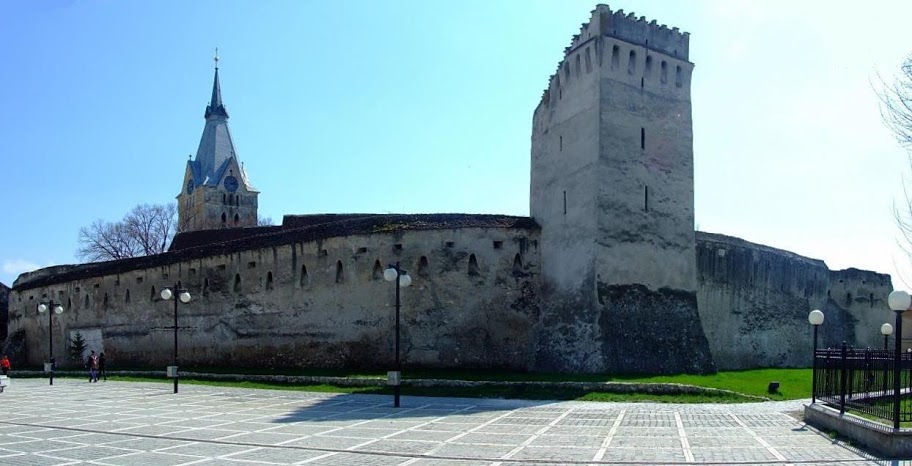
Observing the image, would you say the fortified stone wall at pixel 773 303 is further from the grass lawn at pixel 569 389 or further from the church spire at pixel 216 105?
the church spire at pixel 216 105

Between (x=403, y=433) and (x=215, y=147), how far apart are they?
79711 millimetres

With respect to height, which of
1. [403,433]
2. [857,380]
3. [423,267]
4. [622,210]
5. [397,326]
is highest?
[622,210]

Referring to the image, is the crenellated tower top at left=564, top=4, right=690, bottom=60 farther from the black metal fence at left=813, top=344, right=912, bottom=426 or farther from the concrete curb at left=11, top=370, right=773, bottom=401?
the black metal fence at left=813, top=344, right=912, bottom=426

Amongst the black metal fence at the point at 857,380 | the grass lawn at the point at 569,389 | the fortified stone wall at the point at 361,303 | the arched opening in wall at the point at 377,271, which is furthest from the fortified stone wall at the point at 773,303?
the black metal fence at the point at 857,380

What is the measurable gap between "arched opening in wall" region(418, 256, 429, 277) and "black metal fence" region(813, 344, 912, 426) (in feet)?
50.0

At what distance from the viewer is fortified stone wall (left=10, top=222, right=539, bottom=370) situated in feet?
95.1

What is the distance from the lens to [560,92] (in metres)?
29.7

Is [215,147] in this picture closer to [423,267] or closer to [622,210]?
[423,267]

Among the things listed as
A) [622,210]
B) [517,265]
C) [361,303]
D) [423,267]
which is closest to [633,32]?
[622,210]

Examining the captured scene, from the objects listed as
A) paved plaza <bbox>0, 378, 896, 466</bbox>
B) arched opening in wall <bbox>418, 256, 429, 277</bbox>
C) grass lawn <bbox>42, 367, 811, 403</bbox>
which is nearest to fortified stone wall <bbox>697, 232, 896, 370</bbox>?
grass lawn <bbox>42, 367, 811, 403</bbox>

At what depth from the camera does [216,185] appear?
85.8m

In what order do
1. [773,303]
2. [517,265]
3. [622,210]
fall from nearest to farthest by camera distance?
[622,210]
[517,265]
[773,303]

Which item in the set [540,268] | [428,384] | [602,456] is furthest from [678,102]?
[602,456]

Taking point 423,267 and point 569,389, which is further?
point 423,267
